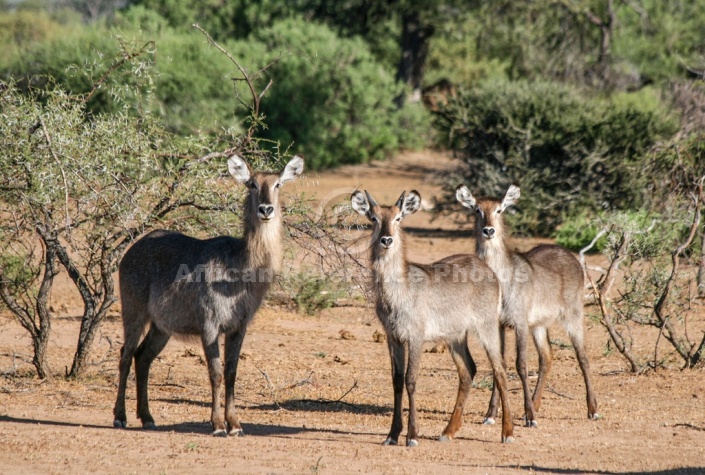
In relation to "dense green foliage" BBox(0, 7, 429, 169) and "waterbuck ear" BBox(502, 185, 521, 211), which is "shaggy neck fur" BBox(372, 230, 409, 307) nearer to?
"waterbuck ear" BBox(502, 185, 521, 211)

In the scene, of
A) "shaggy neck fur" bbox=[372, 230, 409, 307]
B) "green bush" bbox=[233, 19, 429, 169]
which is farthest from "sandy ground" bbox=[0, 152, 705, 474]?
"green bush" bbox=[233, 19, 429, 169]

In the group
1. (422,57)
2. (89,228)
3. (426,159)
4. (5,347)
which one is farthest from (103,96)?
(89,228)

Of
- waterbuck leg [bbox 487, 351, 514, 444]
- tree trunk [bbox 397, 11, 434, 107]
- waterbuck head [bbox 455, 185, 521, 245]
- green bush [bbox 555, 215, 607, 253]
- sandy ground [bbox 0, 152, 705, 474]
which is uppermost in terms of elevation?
tree trunk [bbox 397, 11, 434, 107]

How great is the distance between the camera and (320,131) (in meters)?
29.2

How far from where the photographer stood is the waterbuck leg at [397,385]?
7.41 m

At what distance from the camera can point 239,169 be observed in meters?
8.03

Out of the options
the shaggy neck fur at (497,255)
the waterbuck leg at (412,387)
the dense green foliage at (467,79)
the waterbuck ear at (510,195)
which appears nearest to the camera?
the waterbuck leg at (412,387)

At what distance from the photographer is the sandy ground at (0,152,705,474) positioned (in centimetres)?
688

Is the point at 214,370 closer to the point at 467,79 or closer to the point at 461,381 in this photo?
the point at 461,381

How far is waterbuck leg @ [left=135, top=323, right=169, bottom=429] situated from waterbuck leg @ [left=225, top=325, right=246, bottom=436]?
78 cm

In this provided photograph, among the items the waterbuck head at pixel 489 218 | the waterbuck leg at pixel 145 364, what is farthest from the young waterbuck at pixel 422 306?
the waterbuck leg at pixel 145 364

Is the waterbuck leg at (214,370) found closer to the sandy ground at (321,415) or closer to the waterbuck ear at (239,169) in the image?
the sandy ground at (321,415)

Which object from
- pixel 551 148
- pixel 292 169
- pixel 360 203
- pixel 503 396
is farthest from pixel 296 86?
pixel 503 396

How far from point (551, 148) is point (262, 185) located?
42.6 ft
